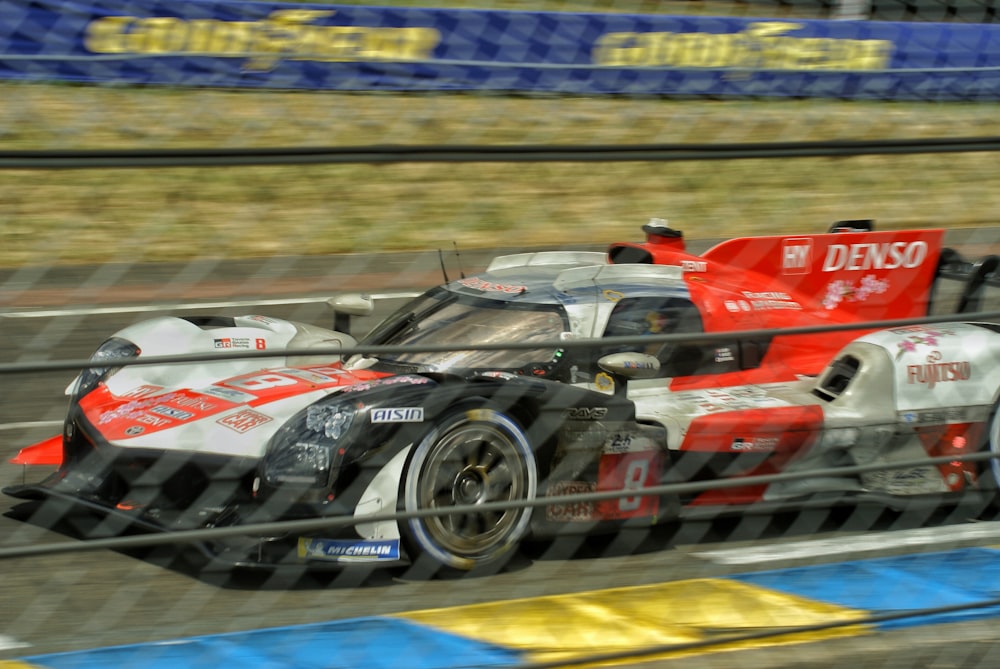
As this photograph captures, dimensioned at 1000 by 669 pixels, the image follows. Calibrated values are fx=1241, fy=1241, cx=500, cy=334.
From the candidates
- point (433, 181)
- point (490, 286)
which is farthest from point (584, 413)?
point (433, 181)

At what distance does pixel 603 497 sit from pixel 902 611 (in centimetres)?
70

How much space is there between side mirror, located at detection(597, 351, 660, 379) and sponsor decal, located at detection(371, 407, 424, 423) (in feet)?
1.48

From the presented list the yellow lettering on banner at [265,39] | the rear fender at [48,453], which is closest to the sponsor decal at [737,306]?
the yellow lettering on banner at [265,39]

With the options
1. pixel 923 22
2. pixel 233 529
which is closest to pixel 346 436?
pixel 233 529

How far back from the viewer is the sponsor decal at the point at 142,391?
3.44 metres

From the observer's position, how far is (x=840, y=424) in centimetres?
356

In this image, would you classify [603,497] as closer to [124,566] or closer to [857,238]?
[124,566]

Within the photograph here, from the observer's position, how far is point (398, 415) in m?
2.82

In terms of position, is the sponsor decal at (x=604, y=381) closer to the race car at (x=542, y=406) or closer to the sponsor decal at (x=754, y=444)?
the race car at (x=542, y=406)

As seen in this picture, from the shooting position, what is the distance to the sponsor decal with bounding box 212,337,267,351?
422 centimetres

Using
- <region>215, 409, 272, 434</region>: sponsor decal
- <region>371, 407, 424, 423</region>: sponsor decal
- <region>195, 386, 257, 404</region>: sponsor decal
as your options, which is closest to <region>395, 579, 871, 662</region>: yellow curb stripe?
<region>371, 407, 424, 423</region>: sponsor decal

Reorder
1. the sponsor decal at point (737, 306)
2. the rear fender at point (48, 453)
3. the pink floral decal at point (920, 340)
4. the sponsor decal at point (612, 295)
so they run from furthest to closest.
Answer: the sponsor decal at point (737, 306) < the sponsor decal at point (612, 295) < the pink floral decal at point (920, 340) < the rear fender at point (48, 453)

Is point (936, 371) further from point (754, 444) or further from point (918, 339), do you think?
point (754, 444)

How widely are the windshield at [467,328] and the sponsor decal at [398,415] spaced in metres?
0.86
